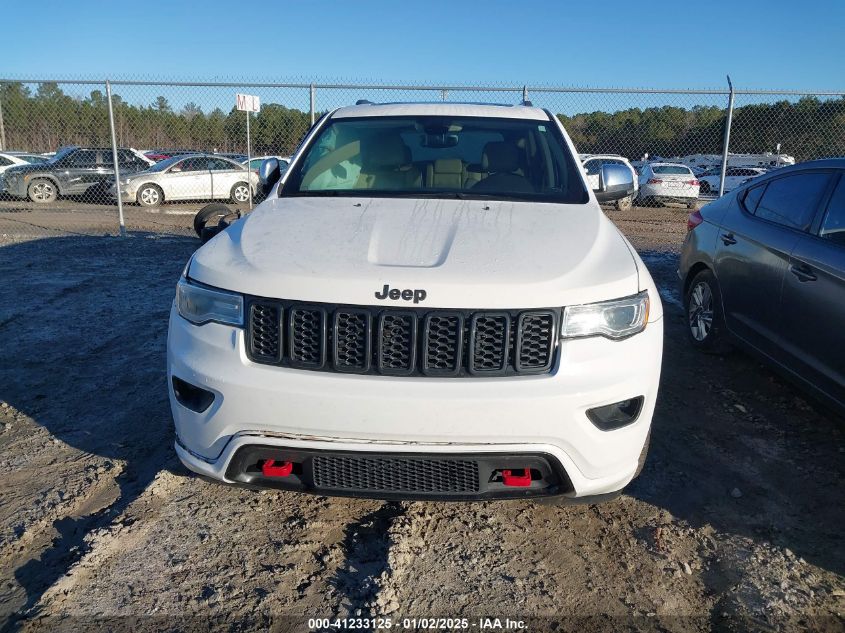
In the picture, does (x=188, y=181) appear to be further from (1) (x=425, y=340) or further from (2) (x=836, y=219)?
(1) (x=425, y=340)

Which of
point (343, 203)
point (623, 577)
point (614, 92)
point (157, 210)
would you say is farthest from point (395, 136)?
point (157, 210)

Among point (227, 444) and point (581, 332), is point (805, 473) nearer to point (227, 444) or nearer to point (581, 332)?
point (581, 332)

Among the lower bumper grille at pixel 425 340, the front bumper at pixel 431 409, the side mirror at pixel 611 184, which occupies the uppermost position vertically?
the side mirror at pixel 611 184

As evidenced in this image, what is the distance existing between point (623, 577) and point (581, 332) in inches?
39.1

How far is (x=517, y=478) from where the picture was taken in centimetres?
243

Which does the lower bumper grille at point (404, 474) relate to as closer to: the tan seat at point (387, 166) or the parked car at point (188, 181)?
the tan seat at point (387, 166)

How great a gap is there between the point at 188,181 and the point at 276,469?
1654cm

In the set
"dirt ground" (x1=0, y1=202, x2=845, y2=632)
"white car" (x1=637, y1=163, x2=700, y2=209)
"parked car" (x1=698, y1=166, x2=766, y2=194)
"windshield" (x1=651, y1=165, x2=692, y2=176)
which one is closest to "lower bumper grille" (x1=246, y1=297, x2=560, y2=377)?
"dirt ground" (x1=0, y1=202, x2=845, y2=632)

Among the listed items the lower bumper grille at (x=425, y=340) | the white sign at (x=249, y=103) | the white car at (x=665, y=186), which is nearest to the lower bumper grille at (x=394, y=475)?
the lower bumper grille at (x=425, y=340)

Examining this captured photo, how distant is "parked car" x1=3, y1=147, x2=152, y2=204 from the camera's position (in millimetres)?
17062

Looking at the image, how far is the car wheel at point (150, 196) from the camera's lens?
1697 cm

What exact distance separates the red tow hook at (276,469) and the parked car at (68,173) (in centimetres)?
1688

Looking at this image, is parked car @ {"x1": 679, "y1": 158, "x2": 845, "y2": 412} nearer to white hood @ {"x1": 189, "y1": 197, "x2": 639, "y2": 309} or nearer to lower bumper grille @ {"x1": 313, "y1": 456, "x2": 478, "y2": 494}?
white hood @ {"x1": 189, "y1": 197, "x2": 639, "y2": 309}

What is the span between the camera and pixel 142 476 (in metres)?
3.25
